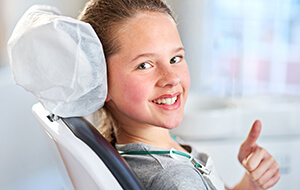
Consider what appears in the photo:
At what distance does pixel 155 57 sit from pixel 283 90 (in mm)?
2921

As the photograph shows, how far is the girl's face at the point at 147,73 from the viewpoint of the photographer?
0.91m

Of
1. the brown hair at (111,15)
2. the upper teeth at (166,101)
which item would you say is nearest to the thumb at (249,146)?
the upper teeth at (166,101)

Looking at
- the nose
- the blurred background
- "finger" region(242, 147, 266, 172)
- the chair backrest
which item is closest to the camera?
the chair backrest

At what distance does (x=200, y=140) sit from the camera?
6.86ft

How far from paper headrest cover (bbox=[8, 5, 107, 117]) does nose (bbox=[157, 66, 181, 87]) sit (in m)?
0.16

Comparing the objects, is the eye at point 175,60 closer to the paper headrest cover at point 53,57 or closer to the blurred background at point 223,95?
the paper headrest cover at point 53,57

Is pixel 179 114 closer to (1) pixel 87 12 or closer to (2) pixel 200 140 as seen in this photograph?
(1) pixel 87 12

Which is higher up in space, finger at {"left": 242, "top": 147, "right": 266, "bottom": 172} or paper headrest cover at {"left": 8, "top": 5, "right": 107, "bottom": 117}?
paper headrest cover at {"left": 8, "top": 5, "right": 107, "bottom": 117}

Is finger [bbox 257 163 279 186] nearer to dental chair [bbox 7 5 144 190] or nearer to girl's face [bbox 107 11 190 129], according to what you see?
girl's face [bbox 107 11 190 129]

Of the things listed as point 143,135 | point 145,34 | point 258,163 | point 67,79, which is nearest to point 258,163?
point 258,163

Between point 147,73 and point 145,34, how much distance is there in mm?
88

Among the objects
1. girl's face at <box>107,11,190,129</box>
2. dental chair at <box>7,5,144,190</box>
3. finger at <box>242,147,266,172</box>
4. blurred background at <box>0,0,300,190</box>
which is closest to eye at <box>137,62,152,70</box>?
girl's face at <box>107,11,190,129</box>

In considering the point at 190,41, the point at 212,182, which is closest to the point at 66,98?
the point at 212,182

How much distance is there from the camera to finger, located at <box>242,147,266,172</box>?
3.59 ft
